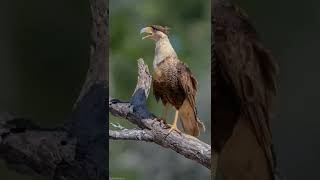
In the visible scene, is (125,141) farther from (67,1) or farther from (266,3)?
(266,3)

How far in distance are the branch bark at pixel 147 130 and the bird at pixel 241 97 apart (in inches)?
3.3

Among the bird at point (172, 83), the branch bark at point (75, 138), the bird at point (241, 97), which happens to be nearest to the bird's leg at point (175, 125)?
the bird at point (172, 83)

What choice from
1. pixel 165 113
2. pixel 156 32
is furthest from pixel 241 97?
pixel 156 32

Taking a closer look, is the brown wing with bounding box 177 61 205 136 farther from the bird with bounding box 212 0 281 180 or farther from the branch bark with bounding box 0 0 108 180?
the branch bark with bounding box 0 0 108 180

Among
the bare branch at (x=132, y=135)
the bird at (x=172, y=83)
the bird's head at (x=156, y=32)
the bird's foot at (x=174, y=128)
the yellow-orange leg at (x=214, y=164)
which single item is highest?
the bird's head at (x=156, y=32)

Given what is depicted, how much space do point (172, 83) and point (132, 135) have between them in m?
0.27

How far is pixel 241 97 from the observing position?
92.9 inches

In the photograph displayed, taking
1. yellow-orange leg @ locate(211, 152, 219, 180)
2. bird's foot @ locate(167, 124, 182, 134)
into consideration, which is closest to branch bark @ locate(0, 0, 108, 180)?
bird's foot @ locate(167, 124, 182, 134)

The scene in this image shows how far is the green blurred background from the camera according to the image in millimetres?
2285

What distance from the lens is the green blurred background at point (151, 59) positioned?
7.50ft

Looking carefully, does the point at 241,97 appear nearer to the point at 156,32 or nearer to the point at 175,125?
the point at 175,125

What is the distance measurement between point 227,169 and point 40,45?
3.00ft

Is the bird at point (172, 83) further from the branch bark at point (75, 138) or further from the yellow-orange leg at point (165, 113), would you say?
the branch bark at point (75, 138)

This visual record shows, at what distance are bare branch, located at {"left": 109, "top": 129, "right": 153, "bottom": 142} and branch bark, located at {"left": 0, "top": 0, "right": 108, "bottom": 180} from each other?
4 centimetres
